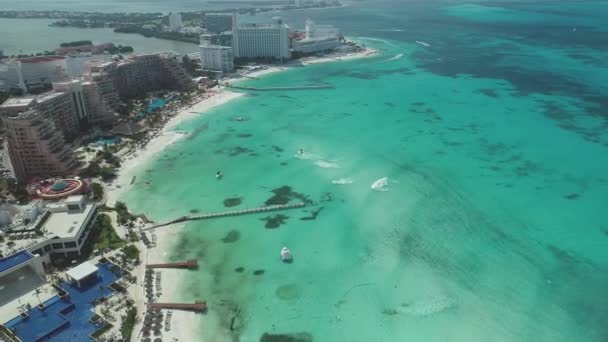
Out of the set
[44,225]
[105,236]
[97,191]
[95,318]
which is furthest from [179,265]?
[97,191]

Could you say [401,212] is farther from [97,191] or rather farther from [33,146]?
[33,146]

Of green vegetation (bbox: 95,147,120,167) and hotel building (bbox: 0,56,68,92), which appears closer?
green vegetation (bbox: 95,147,120,167)

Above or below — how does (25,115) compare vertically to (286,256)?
above

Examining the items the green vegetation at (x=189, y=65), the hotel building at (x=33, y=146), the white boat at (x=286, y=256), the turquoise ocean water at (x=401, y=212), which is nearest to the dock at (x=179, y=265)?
the turquoise ocean water at (x=401, y=212)

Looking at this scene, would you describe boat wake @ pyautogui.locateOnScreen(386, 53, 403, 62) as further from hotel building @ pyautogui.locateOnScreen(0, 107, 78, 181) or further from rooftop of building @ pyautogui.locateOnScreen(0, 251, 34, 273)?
rooftop of building @ pyautogui.locateOnScreen(0, 251, 34, 273)

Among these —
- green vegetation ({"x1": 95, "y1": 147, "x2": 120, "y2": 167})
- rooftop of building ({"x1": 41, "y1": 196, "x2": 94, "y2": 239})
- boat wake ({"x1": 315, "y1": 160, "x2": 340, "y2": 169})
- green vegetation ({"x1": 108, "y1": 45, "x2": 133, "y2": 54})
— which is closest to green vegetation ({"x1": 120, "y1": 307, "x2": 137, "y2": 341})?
rooftop of building ({"x1": 41, "y1": 196, "x2": 94, "y2": 239})

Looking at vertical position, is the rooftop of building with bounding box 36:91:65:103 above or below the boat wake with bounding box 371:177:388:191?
above

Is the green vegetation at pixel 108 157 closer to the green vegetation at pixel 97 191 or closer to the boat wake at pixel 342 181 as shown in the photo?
the green vegetation at pixel 97 191
